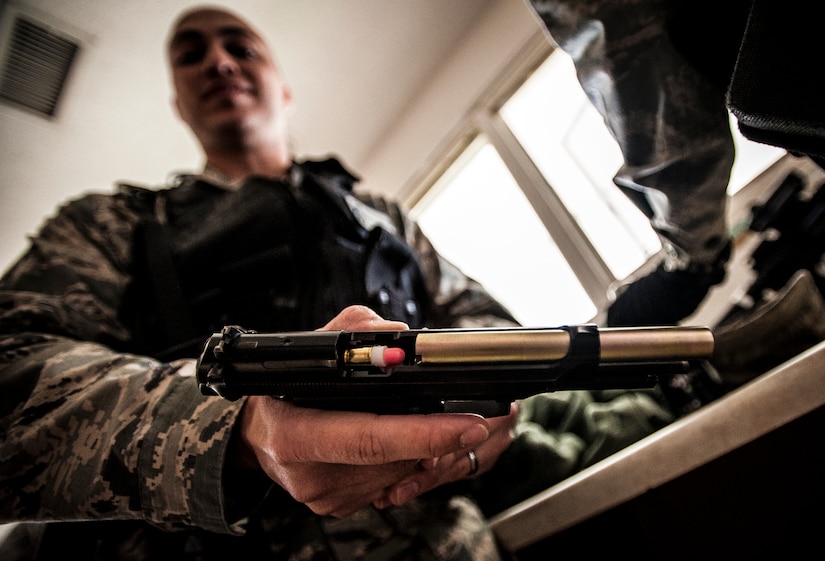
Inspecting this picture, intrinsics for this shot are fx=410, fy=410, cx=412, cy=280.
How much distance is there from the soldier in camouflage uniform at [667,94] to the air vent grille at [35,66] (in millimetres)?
1793

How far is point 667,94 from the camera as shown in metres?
0.57

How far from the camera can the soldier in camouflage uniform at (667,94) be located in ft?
1.76

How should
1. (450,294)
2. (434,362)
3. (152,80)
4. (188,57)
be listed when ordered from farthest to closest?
(152,80), (188,57), (450,294), (434,362)

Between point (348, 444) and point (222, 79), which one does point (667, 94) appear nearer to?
point (348, 444)

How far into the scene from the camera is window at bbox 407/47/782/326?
1651mm

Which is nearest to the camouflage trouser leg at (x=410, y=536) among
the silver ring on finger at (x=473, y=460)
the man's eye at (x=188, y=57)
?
the silver ring on finger at (x=473, y=460)

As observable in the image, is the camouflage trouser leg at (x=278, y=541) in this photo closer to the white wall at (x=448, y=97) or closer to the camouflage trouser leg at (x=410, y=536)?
the camouflage trouser leg at (x=410, y=536)

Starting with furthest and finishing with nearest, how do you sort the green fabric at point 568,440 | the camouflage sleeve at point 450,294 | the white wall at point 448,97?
the white wall at point 448,97 → the camouflage sleeve at point 450,294 → the green fabric at point 568,440

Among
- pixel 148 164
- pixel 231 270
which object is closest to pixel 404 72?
pixel 148 164

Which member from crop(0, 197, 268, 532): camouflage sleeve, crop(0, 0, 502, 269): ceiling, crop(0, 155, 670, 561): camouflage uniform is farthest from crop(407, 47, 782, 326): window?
crop(0, 197, 268, 532): camouflage sleeve

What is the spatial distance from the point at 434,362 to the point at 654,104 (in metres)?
0.54

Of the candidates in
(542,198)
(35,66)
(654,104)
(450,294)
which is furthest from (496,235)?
(35,66)

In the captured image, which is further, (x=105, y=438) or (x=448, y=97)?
(x=448, y=97)

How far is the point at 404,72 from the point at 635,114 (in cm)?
171
